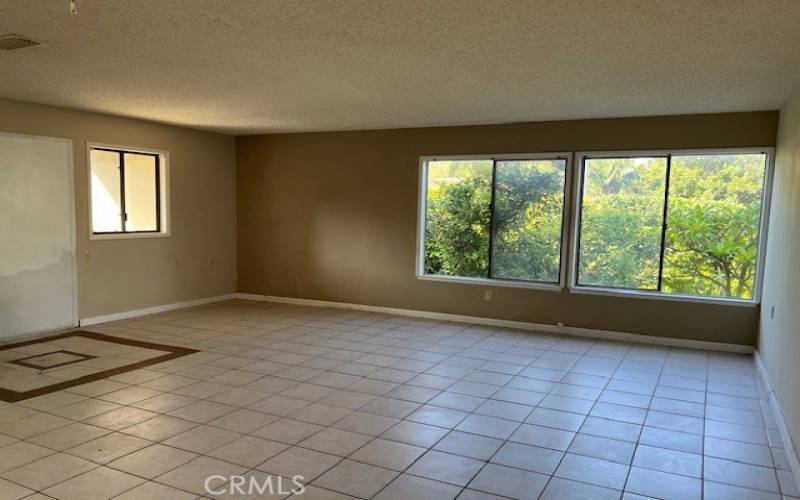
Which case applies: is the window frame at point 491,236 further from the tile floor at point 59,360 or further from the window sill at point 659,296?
the tile floor at point 59,360

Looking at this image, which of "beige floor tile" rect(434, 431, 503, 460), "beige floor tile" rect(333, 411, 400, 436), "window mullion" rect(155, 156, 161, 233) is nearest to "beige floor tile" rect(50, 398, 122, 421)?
"beige floor tile" rect(333, 411, 400, 436)

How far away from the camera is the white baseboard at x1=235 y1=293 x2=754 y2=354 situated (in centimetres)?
541

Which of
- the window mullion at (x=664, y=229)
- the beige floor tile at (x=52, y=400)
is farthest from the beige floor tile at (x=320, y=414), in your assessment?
the window mullion at (x=664, y=229)

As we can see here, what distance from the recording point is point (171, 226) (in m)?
6.90

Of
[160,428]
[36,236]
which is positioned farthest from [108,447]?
[36,236]

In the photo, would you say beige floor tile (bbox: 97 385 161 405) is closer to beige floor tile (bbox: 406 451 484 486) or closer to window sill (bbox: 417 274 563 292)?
beige floor tile (bbox: 406 451 484 486)

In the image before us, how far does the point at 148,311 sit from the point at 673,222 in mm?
6169

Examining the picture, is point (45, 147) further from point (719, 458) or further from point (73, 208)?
point (719, 458)

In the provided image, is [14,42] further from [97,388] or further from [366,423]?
[366,423]

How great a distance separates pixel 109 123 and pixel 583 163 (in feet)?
17.6

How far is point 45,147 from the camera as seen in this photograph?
18.0 feet

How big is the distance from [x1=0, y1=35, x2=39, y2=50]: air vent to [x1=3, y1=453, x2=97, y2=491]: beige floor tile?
2468mm

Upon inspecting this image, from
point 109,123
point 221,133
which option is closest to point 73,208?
point 109,123

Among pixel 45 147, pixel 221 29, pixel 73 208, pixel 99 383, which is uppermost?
pixel 221 29
